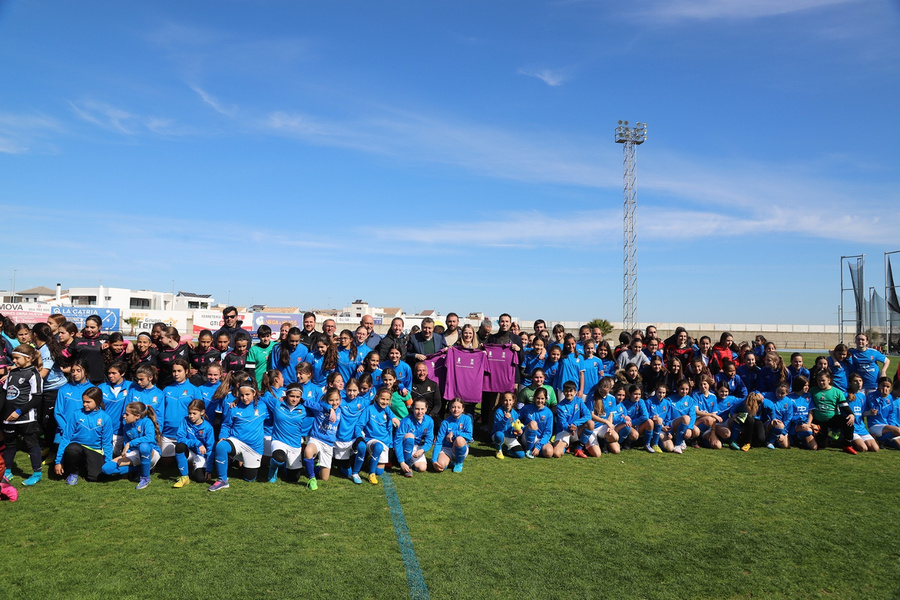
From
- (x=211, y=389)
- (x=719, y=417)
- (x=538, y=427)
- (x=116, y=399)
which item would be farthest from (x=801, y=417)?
(x=116, y=399)

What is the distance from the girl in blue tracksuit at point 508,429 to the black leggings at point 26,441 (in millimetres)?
4531

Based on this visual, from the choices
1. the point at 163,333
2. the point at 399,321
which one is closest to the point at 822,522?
the point at 399,321

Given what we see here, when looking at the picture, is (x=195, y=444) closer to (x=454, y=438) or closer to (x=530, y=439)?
(x=454, y=438)

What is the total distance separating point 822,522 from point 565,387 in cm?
288

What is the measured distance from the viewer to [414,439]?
6.07 m

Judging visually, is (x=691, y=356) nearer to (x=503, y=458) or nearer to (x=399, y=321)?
(x=503, y=458)

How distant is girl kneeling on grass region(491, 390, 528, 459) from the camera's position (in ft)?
22.1

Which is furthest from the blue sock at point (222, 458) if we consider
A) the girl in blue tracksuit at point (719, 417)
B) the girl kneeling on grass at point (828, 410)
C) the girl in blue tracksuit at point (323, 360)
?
the girl kneeling on grass at point (828, 410)

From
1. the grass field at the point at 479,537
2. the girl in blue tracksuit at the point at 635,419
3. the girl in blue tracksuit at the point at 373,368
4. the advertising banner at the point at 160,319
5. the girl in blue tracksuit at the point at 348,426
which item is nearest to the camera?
the grass field at the point at 479,537

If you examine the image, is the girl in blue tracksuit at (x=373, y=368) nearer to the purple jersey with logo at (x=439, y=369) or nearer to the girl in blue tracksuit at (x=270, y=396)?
the purple jersey with logo at (x=439, y=369)

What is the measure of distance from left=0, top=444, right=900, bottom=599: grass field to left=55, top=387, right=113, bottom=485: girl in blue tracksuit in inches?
8.1

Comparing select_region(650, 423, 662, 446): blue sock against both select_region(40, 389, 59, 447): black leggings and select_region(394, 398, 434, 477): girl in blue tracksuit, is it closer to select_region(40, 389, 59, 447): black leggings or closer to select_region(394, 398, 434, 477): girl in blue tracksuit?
select_region(394, 398, 434, 477): girl in blue tracksuit

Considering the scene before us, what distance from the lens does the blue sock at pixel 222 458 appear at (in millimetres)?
5375

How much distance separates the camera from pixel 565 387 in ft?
22.7
